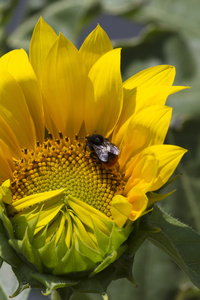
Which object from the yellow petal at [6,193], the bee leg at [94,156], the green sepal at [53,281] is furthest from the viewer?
the bee leg at [94,156]

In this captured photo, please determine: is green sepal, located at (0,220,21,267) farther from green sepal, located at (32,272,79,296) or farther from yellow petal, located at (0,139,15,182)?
yellow petal, located at (0,139,15,182)

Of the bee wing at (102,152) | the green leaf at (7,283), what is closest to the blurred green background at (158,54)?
the green leaf at (7,283)

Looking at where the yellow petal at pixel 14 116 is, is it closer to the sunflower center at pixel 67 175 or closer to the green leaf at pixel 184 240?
the sunflower center at pixel 67 175

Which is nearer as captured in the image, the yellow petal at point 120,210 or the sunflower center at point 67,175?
the yellow petal at point 120,210

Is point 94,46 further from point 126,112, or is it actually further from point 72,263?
point 72,263

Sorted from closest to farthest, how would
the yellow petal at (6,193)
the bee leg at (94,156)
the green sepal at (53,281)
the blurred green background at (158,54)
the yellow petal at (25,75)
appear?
the green sepal at (53,281)
the yellow petal at (6,193)
the yellow petal at (25,75)
the bee leg at (94,156)
the blurred green background at (158,54)

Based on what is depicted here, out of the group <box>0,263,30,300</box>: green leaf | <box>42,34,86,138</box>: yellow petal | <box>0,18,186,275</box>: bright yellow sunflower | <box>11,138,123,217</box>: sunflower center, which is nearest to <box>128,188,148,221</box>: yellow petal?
<box>0,18,186,275</box>: bright yellow sunflower

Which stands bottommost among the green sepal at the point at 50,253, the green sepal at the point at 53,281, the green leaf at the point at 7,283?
the green leaf at the point at 7,283

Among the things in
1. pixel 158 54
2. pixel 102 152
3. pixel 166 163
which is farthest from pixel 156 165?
pixel 158 54
